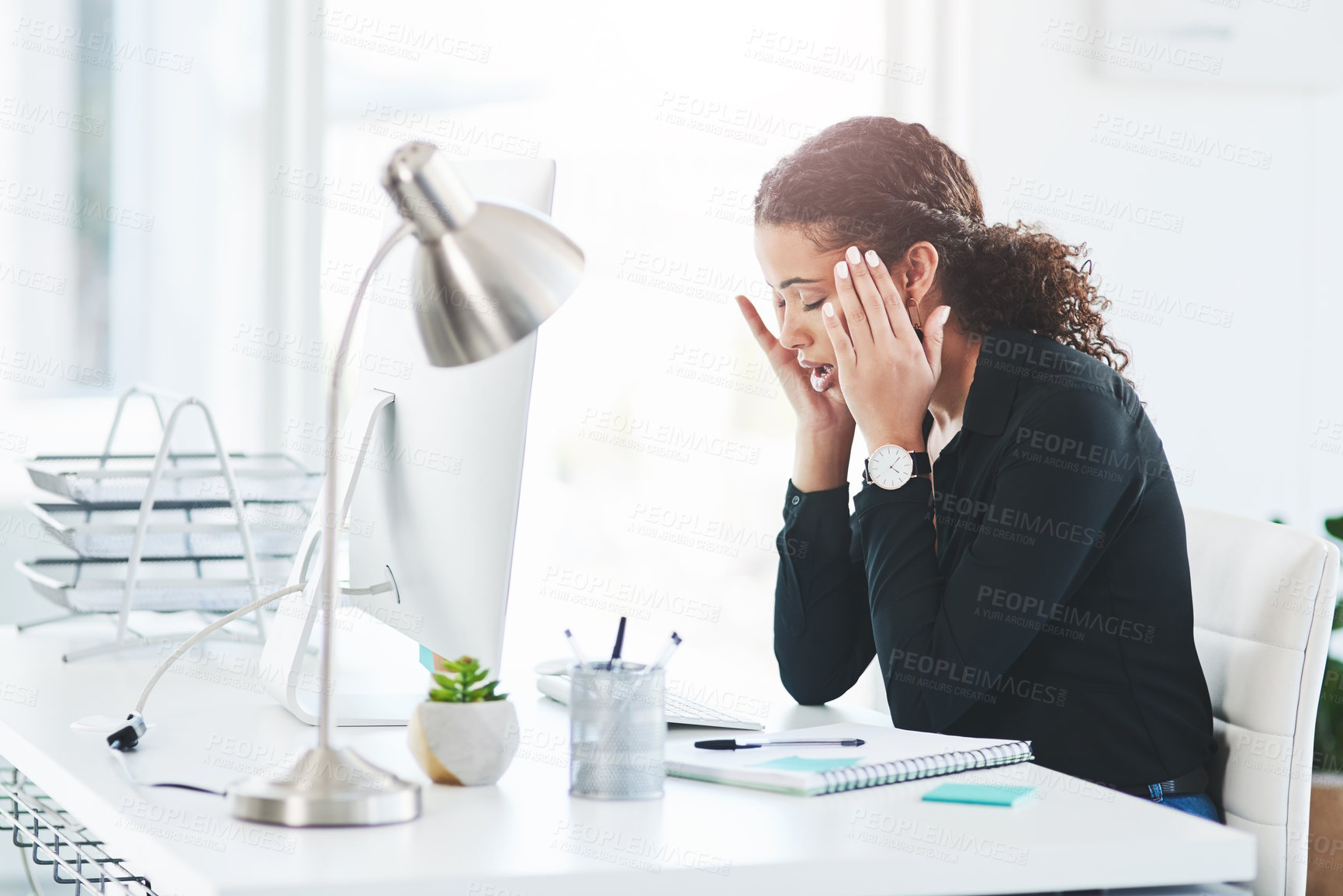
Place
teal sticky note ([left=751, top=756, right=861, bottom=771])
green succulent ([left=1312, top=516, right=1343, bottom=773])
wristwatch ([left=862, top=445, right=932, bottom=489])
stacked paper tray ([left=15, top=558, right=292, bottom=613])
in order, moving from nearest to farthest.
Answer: teal sticky note ([left=751, top=756, right=861, bottom=771]) < wristwatch ([left=862, top=445, right=932, bottom=489]) < stacked paper tray ([left=15, top=558, right=292, bottom=613]) < green succulent ([left=1312, top=516, right=1343, bottom=773])

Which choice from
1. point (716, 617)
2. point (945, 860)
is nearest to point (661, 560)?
point (716, 617)

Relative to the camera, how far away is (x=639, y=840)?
A: 0.82 meters

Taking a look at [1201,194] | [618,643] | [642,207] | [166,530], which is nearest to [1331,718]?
[1201,194]

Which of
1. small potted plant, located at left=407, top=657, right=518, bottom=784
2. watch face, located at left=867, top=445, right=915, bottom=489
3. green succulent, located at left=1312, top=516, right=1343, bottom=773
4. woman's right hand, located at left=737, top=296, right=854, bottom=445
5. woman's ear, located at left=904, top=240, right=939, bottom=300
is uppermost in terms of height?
woman's ear, located at left=904, top=240, right=939, bottom=300

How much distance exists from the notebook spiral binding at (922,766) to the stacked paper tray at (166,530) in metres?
1.08

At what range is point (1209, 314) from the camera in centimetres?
269

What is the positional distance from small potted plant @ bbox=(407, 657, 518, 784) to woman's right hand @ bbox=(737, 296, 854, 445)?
680mm

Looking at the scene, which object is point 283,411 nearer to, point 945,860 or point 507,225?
point 507,225

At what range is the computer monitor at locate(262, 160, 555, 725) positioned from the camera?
3.44ft

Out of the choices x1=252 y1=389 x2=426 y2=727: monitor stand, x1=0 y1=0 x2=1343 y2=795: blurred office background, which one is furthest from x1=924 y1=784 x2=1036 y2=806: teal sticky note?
x1=0 y1=0 x2=1343 y2=795: blurred office background

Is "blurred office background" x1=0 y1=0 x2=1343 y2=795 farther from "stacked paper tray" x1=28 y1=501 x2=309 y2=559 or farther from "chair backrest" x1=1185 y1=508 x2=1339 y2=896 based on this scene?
"chair backrest" x1=1185 y1=508 x2=1339 y2=896

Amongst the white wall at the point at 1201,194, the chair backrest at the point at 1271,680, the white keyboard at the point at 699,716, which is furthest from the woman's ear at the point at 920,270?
the white wall at the point at 1201,194

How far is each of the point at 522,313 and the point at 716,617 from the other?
232 centimetres

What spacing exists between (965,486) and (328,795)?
810 mm
